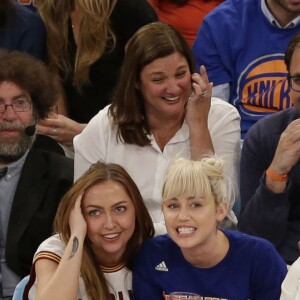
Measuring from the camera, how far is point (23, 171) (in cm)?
396

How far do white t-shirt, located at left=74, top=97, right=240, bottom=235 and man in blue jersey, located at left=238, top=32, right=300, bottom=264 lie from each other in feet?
0.59

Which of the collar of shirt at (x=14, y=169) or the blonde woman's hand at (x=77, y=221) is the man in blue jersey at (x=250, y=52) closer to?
the collar of shirt at (x=14, y=169)

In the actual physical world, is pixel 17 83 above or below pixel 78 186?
above

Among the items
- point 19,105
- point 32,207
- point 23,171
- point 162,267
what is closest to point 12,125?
point 19,105

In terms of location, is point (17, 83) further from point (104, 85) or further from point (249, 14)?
point (249, 14)

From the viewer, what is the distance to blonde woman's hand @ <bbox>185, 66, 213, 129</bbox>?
396 cm

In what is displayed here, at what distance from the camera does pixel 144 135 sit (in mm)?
4012

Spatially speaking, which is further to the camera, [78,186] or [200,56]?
[200,56]

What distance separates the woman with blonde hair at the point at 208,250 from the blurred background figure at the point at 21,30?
5.17 feet

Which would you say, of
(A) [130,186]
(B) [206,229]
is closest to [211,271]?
(B) [206,229]

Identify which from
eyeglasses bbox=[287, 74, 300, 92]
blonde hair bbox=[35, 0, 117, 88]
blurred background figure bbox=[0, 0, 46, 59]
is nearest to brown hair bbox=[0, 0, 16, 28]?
blurred background figure bbox=[0, 0, 46, 59]

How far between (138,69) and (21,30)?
2.89 ft

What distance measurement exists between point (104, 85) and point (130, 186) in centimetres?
123

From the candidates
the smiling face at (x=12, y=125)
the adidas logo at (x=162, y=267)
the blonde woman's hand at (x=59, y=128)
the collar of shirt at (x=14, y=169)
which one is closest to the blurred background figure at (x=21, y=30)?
the blonde woman's hand at (x=59, y=128)
